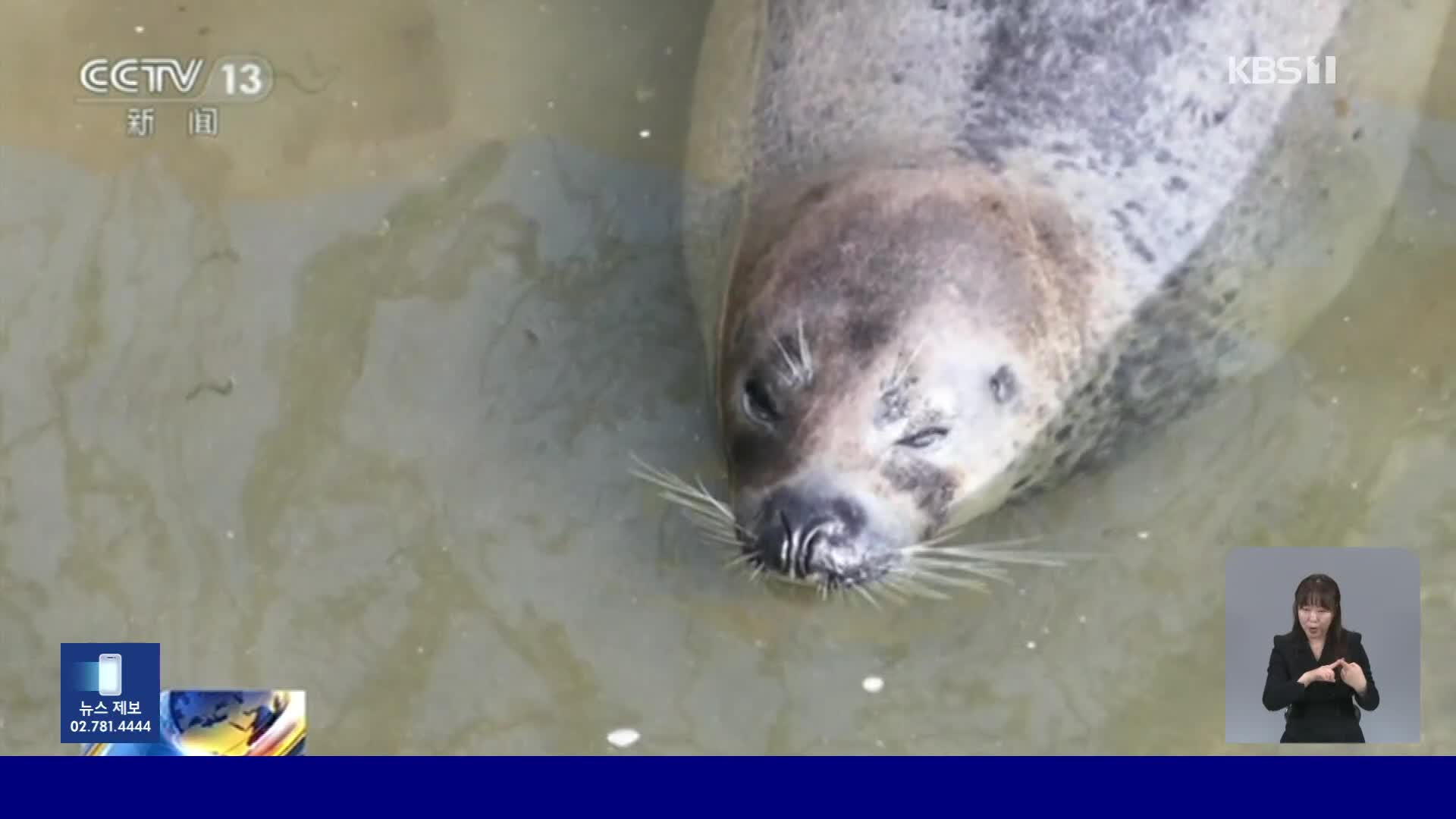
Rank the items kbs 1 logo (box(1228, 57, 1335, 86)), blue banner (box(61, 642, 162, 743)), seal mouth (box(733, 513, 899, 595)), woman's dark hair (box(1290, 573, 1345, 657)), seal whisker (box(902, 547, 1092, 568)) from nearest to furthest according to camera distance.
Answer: seal mouth (box(733, 513, 899, 595))
kbs 1 logo (box(1228, 57, 1335, 86))
woman's dark hair (box(1290, 573, 1345, 657))
seal whisker (box(902, 547, 1092, 568))
blue banner (box(61, 642, 162, 743))

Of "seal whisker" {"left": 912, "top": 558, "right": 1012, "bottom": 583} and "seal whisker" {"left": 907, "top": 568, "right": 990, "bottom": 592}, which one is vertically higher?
"seal whisker" {"left": 912, "top": 558, "right": 1012, "bottom": 583}

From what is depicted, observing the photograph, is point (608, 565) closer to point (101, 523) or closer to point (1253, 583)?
point (101, 523)

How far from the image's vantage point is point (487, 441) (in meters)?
3.17

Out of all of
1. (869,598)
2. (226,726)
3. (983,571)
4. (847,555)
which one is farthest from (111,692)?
(983,571)

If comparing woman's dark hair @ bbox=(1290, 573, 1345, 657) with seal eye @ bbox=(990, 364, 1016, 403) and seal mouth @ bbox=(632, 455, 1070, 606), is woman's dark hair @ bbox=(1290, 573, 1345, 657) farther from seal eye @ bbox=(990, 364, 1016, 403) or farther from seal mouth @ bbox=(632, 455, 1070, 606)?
seal eye @ bbox=(990, 364, 1016, 403)

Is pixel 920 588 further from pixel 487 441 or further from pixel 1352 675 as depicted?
pixel 487 441

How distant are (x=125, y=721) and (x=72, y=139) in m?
1.49

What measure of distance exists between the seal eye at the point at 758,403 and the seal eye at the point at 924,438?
0.78ft

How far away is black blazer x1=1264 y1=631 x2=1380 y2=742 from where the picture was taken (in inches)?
113

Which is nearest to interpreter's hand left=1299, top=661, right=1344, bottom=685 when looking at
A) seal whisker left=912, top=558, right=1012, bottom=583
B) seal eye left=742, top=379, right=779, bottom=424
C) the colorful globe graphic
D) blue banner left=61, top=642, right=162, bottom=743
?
seal whisker left=912, top=558, right=1012, bottom=583

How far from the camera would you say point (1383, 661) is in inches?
114

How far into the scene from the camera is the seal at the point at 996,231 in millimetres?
2299

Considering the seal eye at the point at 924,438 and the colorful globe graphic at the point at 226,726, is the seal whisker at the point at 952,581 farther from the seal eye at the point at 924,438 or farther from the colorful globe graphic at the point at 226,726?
the colorful globe graphic at the point at 226,726

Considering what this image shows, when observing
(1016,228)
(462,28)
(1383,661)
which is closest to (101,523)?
(462,28)
